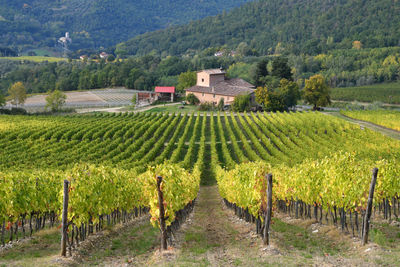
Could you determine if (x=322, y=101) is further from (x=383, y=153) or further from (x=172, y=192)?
(x=172, y=192)

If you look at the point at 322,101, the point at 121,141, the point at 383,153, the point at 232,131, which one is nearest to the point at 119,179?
the point at 383,153

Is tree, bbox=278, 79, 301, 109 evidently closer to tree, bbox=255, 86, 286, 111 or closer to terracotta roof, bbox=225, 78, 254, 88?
tree, bbox=255, 86, 286, 111

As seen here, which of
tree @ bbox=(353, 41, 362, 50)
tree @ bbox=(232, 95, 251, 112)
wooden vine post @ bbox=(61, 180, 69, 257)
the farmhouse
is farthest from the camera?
tree @ bbox=(353, 41, 362, 50)

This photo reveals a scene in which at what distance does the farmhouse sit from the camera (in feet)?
274

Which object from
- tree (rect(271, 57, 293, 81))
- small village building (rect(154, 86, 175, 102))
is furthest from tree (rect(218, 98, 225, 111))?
small village building (rect(154, 86, 175, 102))

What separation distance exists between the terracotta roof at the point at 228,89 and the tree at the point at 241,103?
10.9ft

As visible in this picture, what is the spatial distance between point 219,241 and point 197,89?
78449mm

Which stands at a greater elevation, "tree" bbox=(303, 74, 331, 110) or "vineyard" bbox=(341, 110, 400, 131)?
"tree" bbox=(303, 74, 331, 110)

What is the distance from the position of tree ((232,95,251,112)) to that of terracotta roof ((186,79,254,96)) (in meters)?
3.31

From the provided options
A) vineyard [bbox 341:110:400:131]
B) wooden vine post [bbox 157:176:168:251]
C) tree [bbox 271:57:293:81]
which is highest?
tree [bbox 271:57:293:81]

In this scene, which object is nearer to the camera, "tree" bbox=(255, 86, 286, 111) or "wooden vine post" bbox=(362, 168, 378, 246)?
"wooden vine post" bbox=(362, 168, 378, 246)

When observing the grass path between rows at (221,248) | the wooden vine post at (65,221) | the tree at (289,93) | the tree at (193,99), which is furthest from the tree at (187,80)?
the wooden vine post at (65,221)

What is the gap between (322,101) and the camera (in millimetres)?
78375

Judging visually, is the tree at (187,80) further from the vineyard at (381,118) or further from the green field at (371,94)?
the vineyard at (381,118)
